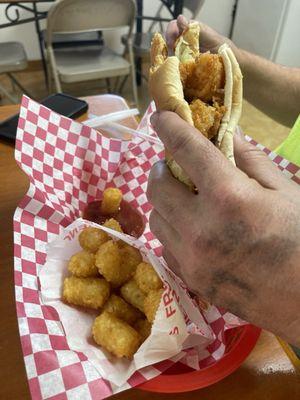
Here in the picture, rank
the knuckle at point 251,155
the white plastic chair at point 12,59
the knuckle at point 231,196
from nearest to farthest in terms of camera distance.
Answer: the knuckle at point 231,196
the knuckle at point 251,155
the white plastic chair at point 12,59

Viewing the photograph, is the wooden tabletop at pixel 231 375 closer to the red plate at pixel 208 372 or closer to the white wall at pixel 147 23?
the red plate at pixel 208 372

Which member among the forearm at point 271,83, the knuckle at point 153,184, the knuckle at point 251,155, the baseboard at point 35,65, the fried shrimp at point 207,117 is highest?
the fried shrimp at point 207,117

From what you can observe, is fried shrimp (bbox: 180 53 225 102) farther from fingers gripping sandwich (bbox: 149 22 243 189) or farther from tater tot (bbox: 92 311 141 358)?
tater tot (bbox: 92 311 141 358)

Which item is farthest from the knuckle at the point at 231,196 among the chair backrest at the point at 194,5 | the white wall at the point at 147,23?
the white wall at the point at 147,23

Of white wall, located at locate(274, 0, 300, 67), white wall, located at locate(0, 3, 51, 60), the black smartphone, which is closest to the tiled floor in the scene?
white wall, located at locate(0, 3, 51, 60)

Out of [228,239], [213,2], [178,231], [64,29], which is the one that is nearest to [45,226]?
[178,231]
